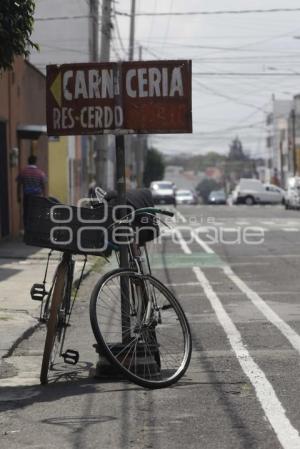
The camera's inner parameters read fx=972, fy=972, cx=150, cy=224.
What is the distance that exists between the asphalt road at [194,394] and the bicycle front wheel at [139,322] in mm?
160

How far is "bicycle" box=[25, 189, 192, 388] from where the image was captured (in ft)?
23.0

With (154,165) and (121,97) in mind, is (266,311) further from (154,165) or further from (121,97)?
(154,165)

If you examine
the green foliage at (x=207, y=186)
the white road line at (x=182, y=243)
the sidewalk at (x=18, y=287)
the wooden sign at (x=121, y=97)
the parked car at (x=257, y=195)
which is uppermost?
the wooden sign at (x=121, y=97)

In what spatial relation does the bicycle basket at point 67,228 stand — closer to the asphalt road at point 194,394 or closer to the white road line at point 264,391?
the asphalt road at point 194,394

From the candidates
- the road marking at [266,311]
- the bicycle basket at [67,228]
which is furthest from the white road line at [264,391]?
the bicycle basket at [67,228]

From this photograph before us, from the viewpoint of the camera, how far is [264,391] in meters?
6.73

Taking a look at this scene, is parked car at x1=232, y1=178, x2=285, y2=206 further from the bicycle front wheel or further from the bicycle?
the bicycle front wheel

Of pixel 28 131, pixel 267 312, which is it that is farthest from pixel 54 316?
pixel 28 131

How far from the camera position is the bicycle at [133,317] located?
7016mm

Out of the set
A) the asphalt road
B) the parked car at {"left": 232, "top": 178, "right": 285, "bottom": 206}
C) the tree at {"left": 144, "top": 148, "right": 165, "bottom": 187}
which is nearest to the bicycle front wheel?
the asphalt road

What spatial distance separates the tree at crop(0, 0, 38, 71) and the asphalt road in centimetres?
263

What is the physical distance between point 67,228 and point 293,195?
150 ft

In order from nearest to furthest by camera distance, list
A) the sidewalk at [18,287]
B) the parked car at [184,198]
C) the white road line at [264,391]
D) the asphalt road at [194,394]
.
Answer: the white road line at [264,391]
the asphalt road at [194,394]
the sidewalk at [18,287]
the parked car at [184,198]

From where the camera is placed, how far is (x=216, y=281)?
14383 mm
